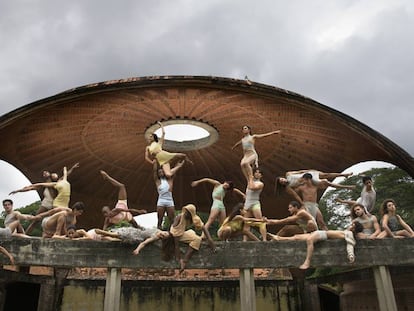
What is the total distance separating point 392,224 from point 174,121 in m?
7.25

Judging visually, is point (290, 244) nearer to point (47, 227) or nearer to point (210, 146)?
point (47, 227)

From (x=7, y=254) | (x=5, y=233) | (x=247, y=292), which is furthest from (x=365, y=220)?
(x=5, y=233)

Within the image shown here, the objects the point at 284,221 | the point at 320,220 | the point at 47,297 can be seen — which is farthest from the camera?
the point at 47,297

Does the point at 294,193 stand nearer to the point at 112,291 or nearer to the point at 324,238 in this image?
the point at 324,238

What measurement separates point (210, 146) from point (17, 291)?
328 inches


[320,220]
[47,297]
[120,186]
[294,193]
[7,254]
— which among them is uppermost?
[120,186]

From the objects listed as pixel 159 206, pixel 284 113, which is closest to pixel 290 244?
pixel 159 206

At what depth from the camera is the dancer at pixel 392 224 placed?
796cm

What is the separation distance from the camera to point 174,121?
492 inches

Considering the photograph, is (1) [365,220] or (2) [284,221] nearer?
(2) [284,221]

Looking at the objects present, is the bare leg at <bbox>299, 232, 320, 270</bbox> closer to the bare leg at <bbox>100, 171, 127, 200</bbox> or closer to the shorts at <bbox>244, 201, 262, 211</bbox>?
the shorts at <bbox>244, 201, 262, 211</bbox>

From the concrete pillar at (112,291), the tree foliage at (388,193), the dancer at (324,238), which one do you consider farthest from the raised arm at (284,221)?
the tree foliage at (388,193)

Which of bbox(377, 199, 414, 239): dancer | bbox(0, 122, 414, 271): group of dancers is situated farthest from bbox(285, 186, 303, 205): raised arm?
bbox(377, 199, 414, 239): dancer

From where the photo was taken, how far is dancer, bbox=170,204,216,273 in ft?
23.4
